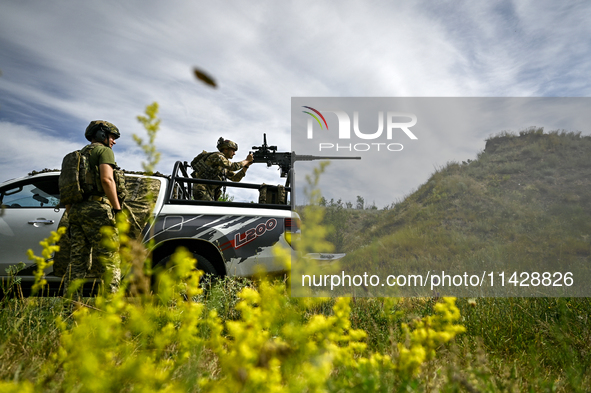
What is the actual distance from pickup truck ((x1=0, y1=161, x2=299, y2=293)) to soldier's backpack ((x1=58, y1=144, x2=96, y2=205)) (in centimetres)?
57

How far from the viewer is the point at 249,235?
364cm

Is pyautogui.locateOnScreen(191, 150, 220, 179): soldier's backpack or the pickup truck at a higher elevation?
pyautogui.locateOnScreen(191, 150, 220, 179): soldier's backpack

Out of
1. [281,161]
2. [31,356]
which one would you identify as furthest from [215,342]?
[281,161]

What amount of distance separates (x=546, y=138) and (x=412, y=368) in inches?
872

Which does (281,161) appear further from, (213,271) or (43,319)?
(43,319)

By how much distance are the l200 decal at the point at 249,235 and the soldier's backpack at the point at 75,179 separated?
4.76 ft

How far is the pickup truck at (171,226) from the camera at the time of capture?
139 inches

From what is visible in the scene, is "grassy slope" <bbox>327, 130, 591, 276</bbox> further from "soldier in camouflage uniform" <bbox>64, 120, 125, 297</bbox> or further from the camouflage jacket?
"soldier in camouflage uniform" <bbox>64, 120, 125, 297</bbox>

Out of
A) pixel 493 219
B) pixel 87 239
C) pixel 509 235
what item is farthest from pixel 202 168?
pixel 493 219

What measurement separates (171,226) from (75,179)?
3.32 ft

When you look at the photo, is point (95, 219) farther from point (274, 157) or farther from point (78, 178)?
→ point (274, 157)

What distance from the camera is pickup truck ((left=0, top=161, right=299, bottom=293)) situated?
11.6 ft

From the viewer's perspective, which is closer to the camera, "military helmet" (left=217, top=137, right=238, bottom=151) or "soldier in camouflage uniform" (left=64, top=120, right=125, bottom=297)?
"soldier in camouflage uniform" (left=64, top=120, right=125, bottom=297)

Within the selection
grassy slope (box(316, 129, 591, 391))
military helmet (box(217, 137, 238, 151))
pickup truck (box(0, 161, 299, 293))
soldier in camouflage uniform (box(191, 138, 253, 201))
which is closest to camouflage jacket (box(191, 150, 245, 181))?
soldier in camouflage uniform (box(191, 138, 253, 201))
